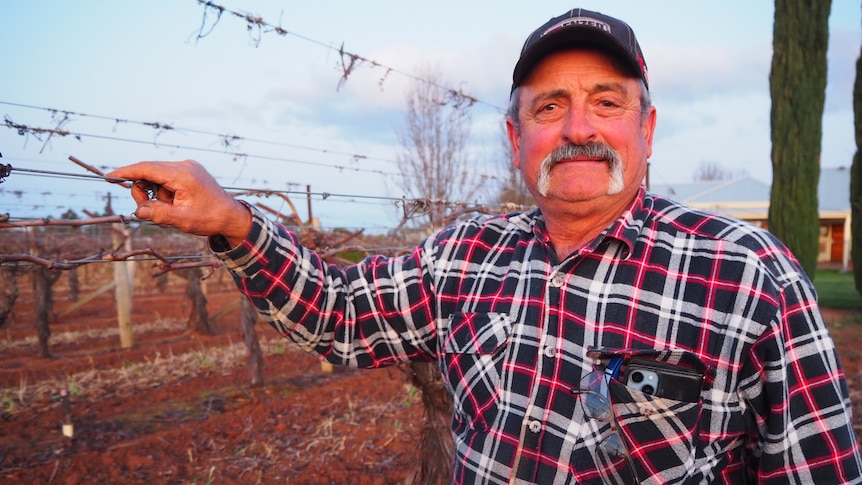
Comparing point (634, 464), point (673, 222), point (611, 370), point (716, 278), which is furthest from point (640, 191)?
point (634, 464)

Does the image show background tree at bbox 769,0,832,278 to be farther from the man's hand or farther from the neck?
the man's hand

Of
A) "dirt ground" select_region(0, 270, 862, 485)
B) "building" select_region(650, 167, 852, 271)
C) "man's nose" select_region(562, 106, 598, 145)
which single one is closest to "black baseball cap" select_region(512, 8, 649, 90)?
"man's nose" select_region(562, 106, 598, 145)

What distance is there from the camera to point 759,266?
4.41 ft

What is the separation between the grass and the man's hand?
11.6m

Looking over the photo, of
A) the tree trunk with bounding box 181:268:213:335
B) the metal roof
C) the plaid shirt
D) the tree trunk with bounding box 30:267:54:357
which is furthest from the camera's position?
the metal roof

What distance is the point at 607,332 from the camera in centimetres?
143

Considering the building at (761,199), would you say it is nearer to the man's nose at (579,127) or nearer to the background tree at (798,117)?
the background tree at (798,117)

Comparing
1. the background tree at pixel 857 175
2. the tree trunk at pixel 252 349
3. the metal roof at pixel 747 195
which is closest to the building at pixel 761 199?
the metal roof at pixel 747 195

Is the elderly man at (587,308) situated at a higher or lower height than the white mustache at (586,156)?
lower

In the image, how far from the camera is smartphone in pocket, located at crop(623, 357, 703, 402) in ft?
4.33

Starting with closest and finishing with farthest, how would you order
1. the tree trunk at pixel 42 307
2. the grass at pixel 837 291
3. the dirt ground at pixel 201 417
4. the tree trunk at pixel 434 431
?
the tree trunk at pixel 434 431 < the dirt ground at pixel 201 417 < the tree trunk at pixel 42 307 < the grass at pixel 837 291

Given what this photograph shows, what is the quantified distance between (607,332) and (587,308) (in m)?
0.08

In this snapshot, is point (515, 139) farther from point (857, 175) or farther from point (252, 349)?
point (857, 175)

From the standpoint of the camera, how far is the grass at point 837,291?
1353cm
